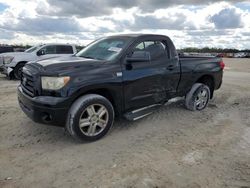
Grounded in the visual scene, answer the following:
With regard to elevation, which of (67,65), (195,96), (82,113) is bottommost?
(195,96)

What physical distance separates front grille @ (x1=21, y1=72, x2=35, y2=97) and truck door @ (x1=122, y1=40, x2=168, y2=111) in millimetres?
1574

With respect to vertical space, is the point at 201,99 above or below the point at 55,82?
below

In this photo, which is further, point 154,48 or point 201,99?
point 201,99

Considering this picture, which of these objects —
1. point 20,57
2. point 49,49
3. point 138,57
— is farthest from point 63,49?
point 138,57

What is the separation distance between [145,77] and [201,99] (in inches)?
88.2

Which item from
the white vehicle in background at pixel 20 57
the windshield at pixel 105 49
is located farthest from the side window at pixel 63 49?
the windshield at pixel 105 49

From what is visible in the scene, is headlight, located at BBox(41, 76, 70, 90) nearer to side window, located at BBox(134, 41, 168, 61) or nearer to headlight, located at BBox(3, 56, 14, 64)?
side window, located at BBox(134, 41, 168, 61)

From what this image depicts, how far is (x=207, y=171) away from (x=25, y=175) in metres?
2.44

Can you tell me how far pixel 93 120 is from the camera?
509 centimetres

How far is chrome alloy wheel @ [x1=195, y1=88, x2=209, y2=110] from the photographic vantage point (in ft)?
24.0

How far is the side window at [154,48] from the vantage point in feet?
19.7

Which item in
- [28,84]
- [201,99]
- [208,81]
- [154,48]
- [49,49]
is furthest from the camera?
[49,49]

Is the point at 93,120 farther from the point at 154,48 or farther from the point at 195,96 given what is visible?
the point at 195,96

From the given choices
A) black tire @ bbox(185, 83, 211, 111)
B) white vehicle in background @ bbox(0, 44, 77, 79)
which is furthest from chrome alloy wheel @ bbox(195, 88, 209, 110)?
white vehicle in background @ bbox(0, 44, 77, 79)
